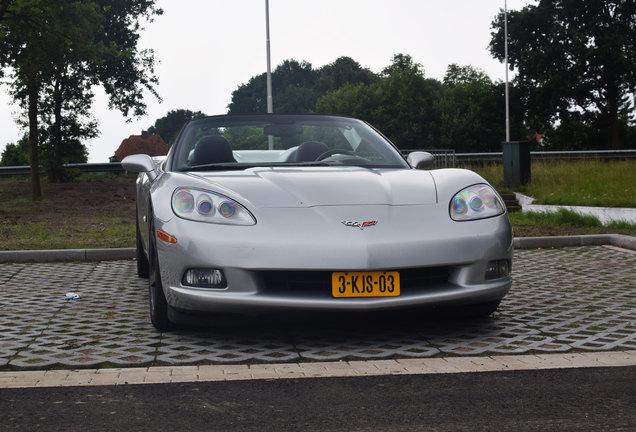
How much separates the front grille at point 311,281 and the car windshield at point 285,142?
1271 millimetres

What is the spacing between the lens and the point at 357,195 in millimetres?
5230

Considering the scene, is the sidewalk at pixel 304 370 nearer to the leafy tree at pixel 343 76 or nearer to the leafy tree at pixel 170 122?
the leafy tree at pixel 343 76

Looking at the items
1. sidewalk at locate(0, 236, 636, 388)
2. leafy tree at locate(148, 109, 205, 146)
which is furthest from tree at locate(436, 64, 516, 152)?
sidewalk at locate(0, 236, 636, 388)

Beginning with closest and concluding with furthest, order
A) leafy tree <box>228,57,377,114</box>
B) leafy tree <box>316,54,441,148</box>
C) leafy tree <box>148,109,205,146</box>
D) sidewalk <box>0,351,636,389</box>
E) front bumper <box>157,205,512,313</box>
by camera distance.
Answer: sidewalk <box>0,351,636,389</box>
front bumper <box>157,205,512,313</box>
leafy tree <box>316,54,441,148</box>
leafy tree <box>228,57,377,114</box>
leafy tree <box>148,109,205,146</box>

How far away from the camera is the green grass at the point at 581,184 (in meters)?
18.6

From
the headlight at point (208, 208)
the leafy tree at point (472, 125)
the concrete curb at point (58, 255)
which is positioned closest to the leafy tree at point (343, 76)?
the leafy tree at point (472, 125)

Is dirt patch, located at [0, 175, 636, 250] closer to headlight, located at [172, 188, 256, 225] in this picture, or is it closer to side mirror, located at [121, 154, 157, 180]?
side mirror, located at [121, 154, 157, 180]

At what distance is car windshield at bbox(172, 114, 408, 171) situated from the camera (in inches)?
244

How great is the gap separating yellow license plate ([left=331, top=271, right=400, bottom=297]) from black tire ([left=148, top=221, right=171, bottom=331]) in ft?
3.77

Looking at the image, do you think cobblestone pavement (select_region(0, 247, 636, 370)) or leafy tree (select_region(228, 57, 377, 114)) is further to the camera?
leafy tree (select_region(228, 57, 377, 114))

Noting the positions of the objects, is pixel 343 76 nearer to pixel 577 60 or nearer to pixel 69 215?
pixel 577 60

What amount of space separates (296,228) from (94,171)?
40454 millimetres

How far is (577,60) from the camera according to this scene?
45312 millimetres

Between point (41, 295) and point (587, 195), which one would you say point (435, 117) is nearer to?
point (587, 195)
